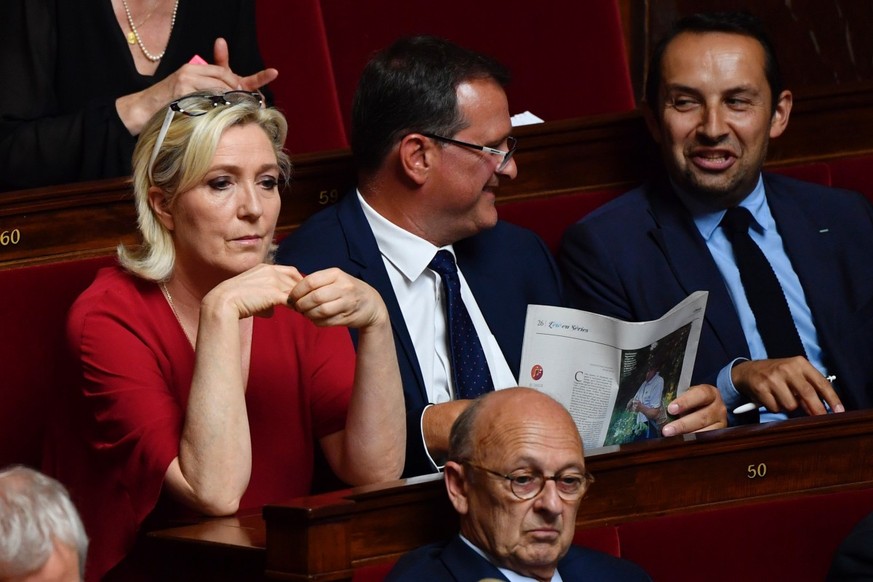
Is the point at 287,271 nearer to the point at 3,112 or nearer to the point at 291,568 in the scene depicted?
the point at 291,568

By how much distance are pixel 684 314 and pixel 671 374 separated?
0.24 ft

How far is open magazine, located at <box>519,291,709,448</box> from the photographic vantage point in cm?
141

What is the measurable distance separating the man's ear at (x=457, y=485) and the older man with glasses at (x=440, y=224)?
38 centimetres

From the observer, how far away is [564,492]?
1158 millimetres

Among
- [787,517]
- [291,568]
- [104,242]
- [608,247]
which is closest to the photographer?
[291,568]

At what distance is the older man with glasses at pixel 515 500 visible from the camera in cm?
113

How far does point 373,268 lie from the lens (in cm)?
156

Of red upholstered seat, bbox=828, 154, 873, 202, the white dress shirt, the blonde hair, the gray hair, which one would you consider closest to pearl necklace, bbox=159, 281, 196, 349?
the blonde hair

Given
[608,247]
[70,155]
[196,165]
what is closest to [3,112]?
[70,155]

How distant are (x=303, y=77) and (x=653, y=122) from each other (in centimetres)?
48

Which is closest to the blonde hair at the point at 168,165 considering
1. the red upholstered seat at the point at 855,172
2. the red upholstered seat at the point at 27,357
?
the red upholstered seat at the point at 27,357

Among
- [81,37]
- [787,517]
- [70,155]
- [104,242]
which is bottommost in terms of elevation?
[787,517]

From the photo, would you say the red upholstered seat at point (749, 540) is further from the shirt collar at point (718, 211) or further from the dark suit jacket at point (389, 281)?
the shirt collar at point (718, 211)

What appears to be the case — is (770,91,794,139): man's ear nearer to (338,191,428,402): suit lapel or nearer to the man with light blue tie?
the man with light blue tie
